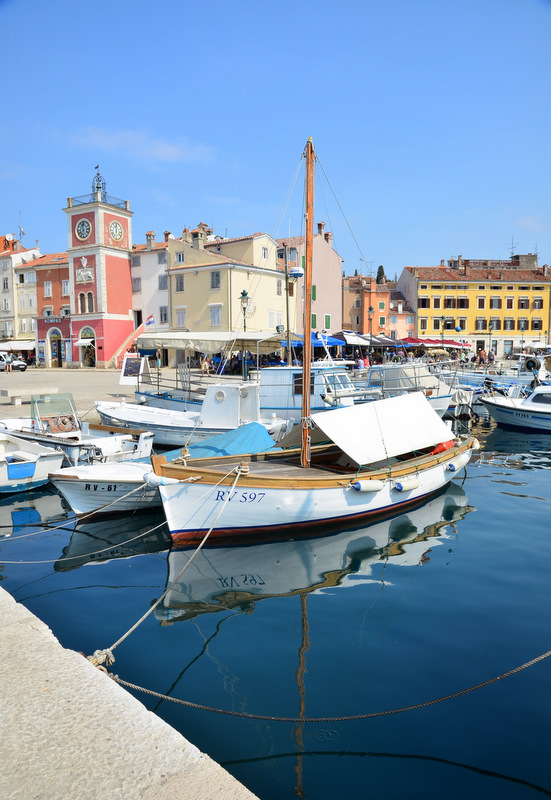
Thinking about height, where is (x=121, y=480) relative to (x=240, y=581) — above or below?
above

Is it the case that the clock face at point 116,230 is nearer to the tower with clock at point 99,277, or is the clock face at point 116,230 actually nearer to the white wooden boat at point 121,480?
the tower with clock at point 99,277

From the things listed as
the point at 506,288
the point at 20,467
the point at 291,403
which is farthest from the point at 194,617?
the point at 506,288

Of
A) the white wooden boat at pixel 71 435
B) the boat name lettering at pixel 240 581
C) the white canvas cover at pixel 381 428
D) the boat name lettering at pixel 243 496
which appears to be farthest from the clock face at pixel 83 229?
the boat name lettering at pixel 240 581

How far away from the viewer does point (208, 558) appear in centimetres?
952

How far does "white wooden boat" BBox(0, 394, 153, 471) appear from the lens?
13.9 m

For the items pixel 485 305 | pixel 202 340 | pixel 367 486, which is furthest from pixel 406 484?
pixel 485 305

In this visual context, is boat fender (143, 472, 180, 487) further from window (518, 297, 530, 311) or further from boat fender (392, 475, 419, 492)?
window (518, 297, 530, 311)

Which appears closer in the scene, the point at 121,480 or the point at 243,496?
the point at 243,496

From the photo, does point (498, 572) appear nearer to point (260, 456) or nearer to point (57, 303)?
point (260, 456)

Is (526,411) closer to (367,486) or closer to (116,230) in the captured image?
(367,486)

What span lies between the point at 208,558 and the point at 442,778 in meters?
5.59

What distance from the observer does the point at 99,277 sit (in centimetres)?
4944

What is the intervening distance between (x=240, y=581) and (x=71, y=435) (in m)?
8.21

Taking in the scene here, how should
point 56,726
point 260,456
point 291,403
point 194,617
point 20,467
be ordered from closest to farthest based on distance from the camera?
point 56,726 → point 194,617 → point 260,456 → point 20,467 → point 291,403
